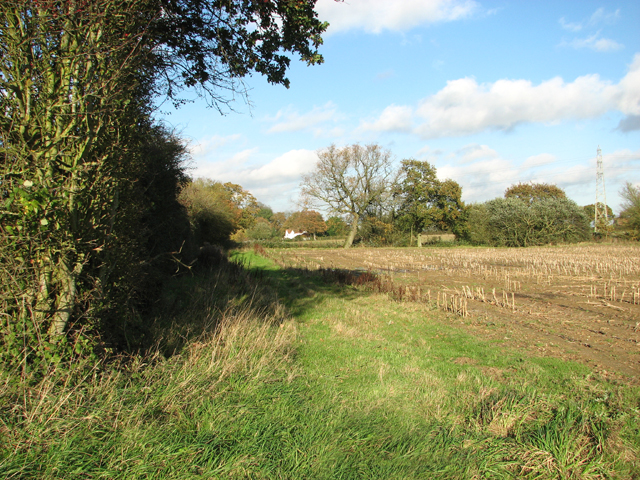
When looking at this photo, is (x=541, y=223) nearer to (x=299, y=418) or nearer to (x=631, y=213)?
(x=631, y=213)

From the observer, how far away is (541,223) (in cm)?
4688

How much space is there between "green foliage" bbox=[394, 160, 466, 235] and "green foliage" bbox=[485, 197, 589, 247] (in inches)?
232

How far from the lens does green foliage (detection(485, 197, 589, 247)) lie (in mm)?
46656

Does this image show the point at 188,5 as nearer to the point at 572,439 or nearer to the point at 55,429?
the point at 55,429

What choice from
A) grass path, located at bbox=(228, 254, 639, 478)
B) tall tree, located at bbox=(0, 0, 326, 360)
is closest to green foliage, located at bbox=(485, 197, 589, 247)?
grass path, located at bbox=(228, 254, 639, 478)

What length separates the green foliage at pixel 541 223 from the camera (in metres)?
46.7

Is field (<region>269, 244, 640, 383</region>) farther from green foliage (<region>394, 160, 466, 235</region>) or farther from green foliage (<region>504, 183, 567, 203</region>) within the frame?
green foliage (<region>504, 183, 567, 203</region>)

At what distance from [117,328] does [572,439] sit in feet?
15.4

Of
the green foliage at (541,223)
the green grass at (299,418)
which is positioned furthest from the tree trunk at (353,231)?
the green grass at (299,418)

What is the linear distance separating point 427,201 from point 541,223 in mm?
14689

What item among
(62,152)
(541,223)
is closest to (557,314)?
(62,152)

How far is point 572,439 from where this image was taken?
137 inches

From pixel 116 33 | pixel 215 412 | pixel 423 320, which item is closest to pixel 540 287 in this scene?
pixel 423 320

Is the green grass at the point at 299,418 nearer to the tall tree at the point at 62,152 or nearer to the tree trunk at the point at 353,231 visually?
the tall tree at the point at 62,152
